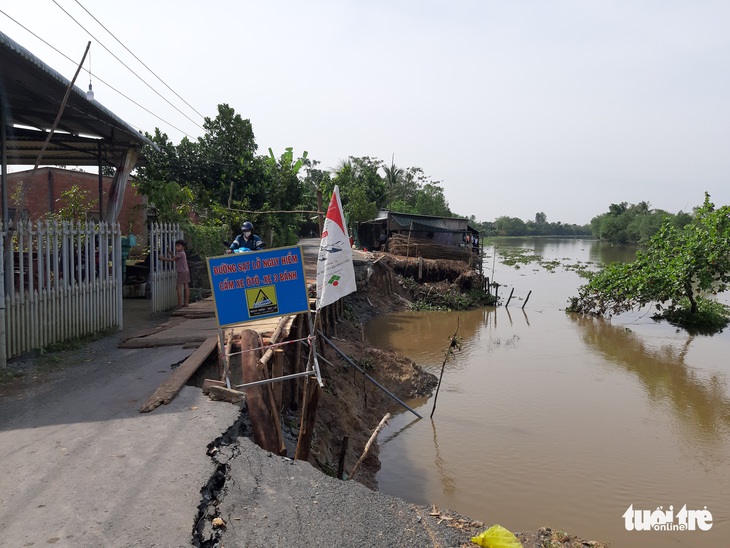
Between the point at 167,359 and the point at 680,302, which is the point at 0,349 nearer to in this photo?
the point at 167,359

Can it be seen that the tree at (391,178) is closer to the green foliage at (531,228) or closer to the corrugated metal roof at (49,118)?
the corrugated metal roof at (49,118)

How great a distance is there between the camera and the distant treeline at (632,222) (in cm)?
7719

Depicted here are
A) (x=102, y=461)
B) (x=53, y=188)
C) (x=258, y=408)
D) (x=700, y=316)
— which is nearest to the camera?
(x=102, y=461)

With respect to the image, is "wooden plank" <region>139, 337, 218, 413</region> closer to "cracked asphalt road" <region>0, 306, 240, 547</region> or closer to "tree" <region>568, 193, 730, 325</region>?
"cracked asphalt road" <region>0, 306, 240, 547</region>

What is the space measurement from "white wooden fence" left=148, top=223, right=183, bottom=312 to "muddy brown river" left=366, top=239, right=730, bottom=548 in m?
5.37

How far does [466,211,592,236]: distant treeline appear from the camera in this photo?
145375mm

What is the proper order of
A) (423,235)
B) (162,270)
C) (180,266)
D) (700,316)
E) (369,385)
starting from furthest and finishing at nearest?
(423,235) → (700,316) → (369,385) → (162,270) → (180,266)

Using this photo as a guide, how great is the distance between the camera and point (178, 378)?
6457 millimetres

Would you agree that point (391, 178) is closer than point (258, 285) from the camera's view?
No

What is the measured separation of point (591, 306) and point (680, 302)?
3396mm

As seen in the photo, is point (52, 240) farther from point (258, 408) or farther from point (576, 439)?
point (576, 439)

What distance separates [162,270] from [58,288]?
124 inches

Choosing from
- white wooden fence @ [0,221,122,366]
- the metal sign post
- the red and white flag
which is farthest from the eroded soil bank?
white wooden fence @ [0,221,122,366]

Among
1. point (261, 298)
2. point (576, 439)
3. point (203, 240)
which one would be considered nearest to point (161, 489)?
point (261, 298)
